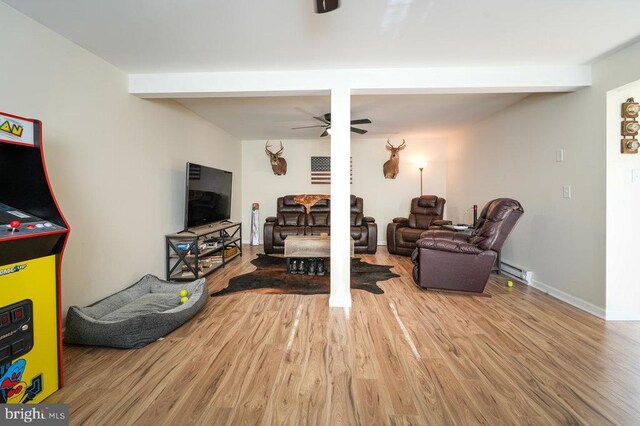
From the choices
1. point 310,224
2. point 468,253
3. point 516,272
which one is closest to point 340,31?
point 468,253

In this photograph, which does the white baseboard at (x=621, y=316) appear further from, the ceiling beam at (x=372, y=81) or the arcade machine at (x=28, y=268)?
the arcade machine at (x=28, y=268)

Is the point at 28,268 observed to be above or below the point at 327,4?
below

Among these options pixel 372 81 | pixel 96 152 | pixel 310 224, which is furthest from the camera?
pixel 310 224

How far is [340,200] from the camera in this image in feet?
9.11

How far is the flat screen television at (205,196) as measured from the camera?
3512 mm

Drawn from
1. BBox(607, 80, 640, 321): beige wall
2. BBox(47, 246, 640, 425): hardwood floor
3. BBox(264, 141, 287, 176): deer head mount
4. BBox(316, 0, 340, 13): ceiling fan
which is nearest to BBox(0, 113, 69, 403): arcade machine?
BBox(47, 246, 640, 425): hardwood floor

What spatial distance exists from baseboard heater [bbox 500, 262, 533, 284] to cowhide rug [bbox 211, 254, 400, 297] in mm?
1578

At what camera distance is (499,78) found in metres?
2.64

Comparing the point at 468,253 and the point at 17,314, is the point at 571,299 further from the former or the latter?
the point at 17,314

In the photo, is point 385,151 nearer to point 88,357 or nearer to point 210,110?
point 210,110

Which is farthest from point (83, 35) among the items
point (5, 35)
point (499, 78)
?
point (499, 78)

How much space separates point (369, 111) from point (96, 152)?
10.8ft

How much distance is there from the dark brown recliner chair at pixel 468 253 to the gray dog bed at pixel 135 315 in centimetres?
241

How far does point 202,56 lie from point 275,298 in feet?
8.02
